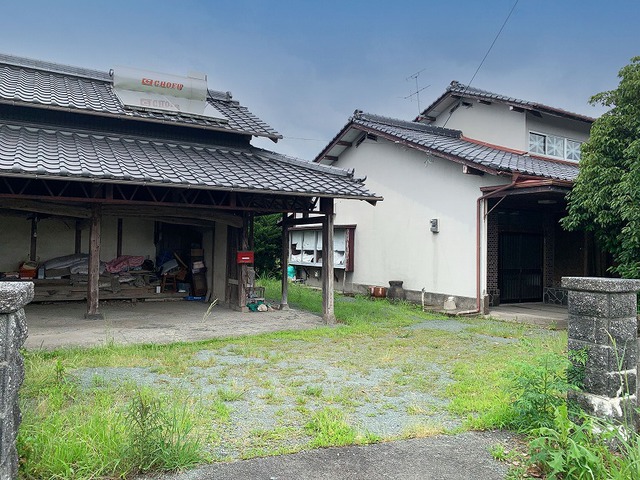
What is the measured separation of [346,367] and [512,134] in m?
9.70

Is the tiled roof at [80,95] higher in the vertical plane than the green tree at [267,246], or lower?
higher

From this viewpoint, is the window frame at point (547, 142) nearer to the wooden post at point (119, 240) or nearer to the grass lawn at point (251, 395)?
the grass lawn at point (251, 395)

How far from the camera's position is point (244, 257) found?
1048 cm

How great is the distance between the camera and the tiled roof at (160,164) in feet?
24.3

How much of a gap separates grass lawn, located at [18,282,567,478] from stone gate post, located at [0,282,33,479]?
1.75 feet

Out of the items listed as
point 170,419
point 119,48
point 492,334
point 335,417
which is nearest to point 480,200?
point 492,334

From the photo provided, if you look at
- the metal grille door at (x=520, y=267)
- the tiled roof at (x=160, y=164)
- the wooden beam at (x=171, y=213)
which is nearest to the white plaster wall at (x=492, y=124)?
the metal grille door at (x=520, y=267)

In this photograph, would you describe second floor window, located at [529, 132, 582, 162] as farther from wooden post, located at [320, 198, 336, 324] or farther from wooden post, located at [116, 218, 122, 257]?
wooden post, located at [116, 218, 122, 257]

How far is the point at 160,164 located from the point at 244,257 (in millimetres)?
2783

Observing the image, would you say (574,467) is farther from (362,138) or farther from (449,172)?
(362,138)

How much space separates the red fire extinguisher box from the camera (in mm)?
10461

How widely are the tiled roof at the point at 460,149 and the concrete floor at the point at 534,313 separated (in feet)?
9.71

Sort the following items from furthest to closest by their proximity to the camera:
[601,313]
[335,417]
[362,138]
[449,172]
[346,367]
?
[362,138]
[449,172]
[346,367]
[335,417]
[601,313]

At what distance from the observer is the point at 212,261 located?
12312 millimetres
